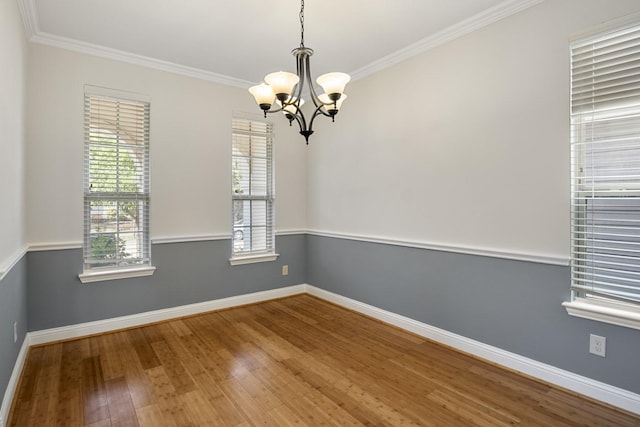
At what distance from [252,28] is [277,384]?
285cm

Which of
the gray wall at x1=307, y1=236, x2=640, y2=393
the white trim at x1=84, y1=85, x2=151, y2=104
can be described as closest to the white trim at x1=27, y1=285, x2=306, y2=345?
the gray wall at x1=307, y1=236, x2=640, y2=393

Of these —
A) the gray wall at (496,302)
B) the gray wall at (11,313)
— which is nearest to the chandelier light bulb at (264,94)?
the gray wall at (11,313)

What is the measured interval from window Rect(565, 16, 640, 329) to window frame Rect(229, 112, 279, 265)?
127 inches

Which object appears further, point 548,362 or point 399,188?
point 399,188

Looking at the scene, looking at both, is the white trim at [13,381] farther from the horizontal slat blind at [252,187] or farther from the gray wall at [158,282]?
the horizontal slat blind at [252,187]

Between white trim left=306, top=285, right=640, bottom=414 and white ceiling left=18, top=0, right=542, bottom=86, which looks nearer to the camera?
white trim left=306, top=285, right=640, bottom=414

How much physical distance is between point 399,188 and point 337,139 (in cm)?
118

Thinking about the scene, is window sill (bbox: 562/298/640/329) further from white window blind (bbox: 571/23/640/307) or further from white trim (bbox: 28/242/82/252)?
white trim (bbox: 28/242/82/252)

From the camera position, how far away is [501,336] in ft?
8.67

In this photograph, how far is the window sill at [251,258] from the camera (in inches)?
163

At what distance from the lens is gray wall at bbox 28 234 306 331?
305 cm

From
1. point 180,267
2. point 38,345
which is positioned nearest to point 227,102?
point 180,267

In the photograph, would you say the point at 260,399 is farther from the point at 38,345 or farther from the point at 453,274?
the point at 38,345

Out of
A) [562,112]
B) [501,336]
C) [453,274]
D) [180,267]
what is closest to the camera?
[562,112]
